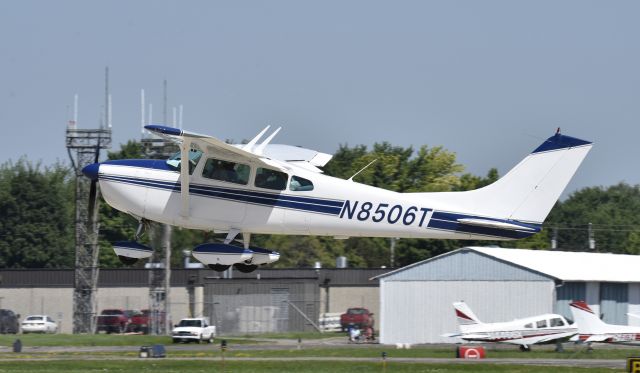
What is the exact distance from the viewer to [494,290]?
49.7 metres

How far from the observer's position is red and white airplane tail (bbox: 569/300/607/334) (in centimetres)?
4228

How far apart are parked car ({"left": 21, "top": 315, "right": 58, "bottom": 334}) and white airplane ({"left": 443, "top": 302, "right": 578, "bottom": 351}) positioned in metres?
28.2

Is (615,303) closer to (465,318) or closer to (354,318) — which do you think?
(465,318)

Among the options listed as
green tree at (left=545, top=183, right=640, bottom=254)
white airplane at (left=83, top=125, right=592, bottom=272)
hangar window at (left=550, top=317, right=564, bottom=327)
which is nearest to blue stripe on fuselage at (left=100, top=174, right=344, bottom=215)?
white airplane at (left=83, top=125, right=592, bottom=272)

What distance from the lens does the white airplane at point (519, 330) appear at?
4388 centimetres

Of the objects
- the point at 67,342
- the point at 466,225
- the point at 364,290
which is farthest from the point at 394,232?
the point at 364,290

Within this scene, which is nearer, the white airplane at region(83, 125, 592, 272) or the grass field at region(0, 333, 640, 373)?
the white airplane at region(83, 125, 592, 272)

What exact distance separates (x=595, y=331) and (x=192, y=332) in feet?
61.0

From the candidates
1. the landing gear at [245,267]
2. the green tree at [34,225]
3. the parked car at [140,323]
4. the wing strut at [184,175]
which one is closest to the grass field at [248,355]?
the parked car at [140,323]

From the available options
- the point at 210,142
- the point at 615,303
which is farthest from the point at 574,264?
the point at 210,142

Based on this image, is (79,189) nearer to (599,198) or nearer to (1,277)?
(1,277)

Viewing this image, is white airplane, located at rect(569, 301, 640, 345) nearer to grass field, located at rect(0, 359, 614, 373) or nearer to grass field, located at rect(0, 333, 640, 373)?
grass field, located at rect(0, 333, 640, 373)

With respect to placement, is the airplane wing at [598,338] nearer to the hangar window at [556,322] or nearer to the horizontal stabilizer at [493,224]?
the hangar window at [556,322]

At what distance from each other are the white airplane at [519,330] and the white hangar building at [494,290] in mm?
4136
